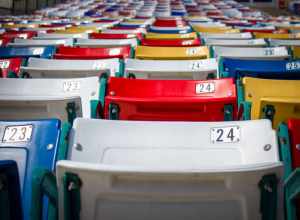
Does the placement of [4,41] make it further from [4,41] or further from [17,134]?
[17,134]

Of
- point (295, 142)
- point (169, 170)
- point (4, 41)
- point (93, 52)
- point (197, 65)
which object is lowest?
point (4, 41)

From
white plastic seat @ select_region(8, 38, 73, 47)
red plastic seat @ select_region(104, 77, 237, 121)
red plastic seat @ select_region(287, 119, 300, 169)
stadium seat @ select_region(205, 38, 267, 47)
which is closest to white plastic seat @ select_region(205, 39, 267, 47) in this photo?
stadium seat @ select_region(205, 38, 267, 47)

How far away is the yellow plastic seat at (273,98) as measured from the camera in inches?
85.4

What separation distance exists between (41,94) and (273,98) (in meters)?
Result: 1.31

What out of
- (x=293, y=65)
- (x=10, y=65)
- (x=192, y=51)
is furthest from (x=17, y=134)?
(x=192, y=51)

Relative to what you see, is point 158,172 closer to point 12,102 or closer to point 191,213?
point 191,213

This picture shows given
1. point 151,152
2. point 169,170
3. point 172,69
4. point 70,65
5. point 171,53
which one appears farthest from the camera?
point 171,53

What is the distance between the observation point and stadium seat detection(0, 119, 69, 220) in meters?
1.69

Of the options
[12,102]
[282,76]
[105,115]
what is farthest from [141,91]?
[282,76]

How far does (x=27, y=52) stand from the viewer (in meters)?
4.23

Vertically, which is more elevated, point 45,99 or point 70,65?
point 45,99

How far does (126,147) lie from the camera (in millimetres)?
1631

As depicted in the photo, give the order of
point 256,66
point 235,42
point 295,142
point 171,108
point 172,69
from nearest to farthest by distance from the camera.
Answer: point 295,142 → point 171,108 → point 256,66 → point 172,69 → point 235,42

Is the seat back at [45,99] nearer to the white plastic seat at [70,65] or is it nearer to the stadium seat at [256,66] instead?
the white plastic seat at [70,65]
